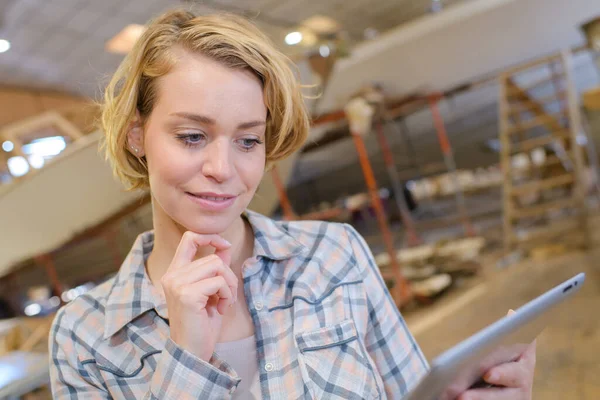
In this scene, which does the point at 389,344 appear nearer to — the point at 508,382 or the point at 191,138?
the point at 508,382

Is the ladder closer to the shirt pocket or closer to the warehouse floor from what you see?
the warehouse floor

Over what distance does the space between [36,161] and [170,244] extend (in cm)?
150

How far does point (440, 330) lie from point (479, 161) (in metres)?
5.48

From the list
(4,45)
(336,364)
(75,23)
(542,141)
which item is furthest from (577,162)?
(4,45)

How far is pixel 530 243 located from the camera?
13.5 feet

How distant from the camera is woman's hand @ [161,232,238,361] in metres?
0.62

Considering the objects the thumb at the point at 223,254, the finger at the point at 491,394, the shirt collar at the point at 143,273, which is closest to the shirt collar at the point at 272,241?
the shirt collar at the point at 143,273

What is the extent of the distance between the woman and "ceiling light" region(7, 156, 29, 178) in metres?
1.29

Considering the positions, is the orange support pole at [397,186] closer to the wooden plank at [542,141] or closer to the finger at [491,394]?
the wooden plank at [542,141]

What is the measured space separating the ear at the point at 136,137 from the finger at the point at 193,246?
0.17 m

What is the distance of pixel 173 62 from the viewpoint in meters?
0.69

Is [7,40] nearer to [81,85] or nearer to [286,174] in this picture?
[286,174]

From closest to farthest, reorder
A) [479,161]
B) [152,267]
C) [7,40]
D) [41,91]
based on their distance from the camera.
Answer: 1. [152,267]
2. [7,40]
3. [41,91]
4. [479,161]

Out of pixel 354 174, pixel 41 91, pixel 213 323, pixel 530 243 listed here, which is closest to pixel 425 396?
pixel 213 323
